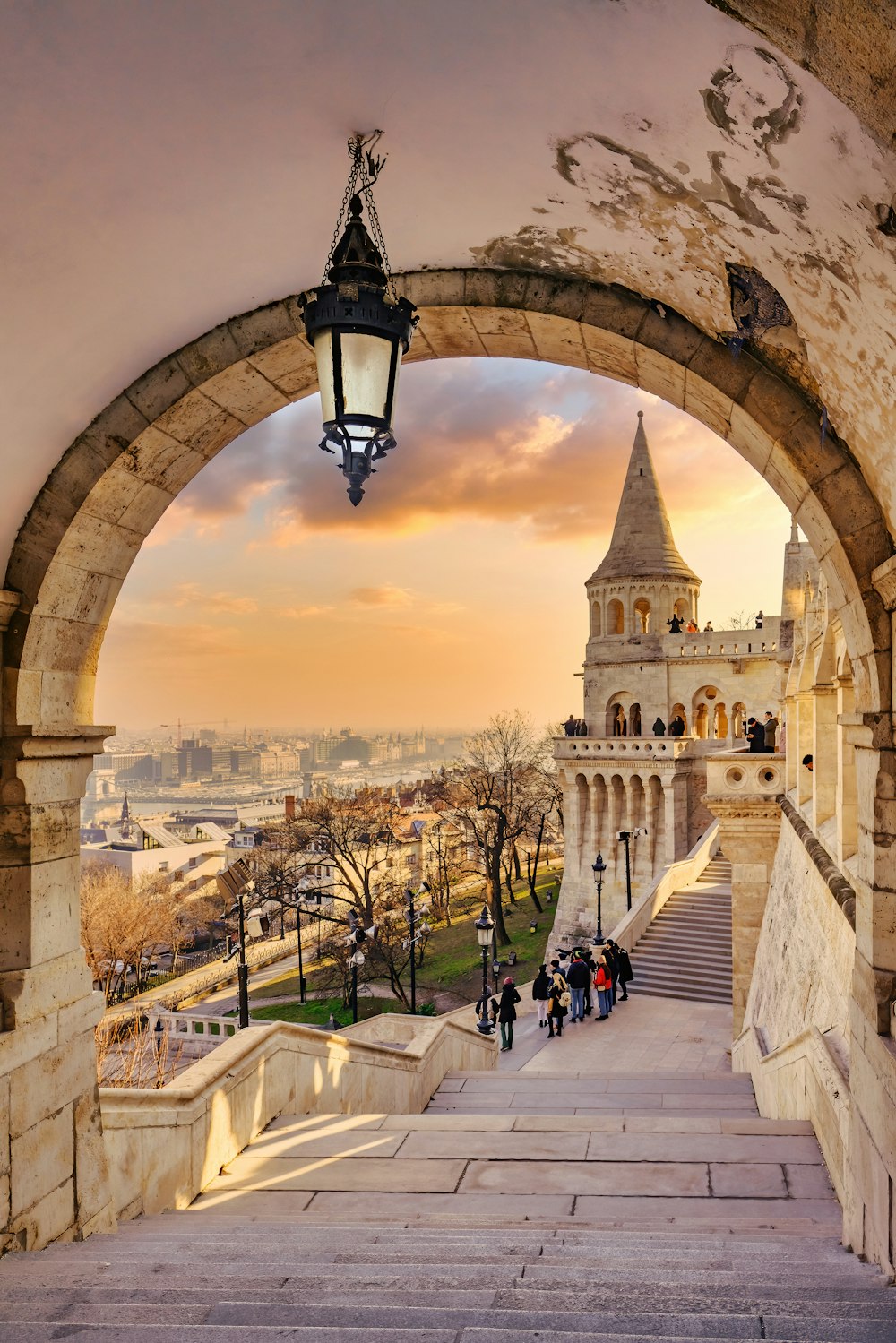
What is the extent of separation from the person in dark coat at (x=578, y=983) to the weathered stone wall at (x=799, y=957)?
9.14 ft

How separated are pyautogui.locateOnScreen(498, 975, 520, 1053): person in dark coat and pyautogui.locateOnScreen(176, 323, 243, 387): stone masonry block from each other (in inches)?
427

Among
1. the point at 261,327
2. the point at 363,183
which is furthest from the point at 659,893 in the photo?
the point at 363,183

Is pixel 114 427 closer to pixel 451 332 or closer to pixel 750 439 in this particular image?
pixel 451 332

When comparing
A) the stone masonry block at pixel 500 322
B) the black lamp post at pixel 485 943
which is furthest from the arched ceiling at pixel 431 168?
the black lamp post at pixel 485 943

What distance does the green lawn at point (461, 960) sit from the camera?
89.7 feet

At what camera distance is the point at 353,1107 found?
756 cm

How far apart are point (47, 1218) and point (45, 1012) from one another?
869 millimetres

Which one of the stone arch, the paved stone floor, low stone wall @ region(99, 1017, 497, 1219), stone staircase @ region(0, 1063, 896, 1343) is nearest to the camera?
stone staircase @ region(0, 1063, 896, 1343)

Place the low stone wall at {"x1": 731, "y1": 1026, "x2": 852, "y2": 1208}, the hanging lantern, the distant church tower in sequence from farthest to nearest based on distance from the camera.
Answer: the distant church tower < the low stone wall at {"x1": 731, "y1": 1026, "x2": 852, "y2": 1208} < the hanging lantern

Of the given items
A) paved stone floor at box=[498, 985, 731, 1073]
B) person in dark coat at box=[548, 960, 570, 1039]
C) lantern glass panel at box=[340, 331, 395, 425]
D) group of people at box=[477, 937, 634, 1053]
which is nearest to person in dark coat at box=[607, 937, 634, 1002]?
group of people at box=[477, 937, 634, 1053]

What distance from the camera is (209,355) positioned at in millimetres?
4133

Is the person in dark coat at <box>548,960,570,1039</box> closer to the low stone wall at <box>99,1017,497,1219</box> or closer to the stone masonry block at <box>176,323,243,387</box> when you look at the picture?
the low stone wall at <box>99,1017,497,1219</box>

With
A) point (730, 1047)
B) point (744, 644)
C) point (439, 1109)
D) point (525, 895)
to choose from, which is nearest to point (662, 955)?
point (730, 1047)

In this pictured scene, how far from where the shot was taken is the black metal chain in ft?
10.7
